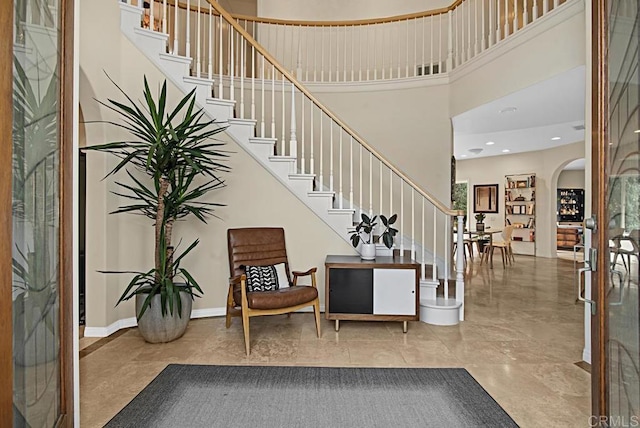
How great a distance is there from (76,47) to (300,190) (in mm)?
2672

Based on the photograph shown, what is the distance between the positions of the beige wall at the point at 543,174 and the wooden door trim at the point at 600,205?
8566mm

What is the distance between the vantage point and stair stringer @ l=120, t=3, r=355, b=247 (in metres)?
3.78

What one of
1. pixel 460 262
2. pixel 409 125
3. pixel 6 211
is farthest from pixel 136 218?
pixel 409 125

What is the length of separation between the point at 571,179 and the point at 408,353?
11351mm

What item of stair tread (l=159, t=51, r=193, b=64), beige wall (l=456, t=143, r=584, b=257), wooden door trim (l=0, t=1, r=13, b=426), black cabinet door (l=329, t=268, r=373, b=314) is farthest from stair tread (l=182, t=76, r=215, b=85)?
beige wall (l=456, t=143, r=584, b=257)

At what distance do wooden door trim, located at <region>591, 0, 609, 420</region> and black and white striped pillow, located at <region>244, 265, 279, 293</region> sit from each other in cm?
257

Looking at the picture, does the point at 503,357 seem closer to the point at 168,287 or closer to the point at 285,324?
the point at 285,324

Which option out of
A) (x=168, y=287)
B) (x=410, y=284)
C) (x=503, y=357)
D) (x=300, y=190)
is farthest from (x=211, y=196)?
(x=503, y=357)

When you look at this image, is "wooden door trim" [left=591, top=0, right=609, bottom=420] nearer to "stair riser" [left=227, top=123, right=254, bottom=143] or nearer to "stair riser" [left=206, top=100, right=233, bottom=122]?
"stair riser" [left=227, top=123, right=254, bottom=143]

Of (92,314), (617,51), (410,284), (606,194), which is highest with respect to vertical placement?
(617,51)

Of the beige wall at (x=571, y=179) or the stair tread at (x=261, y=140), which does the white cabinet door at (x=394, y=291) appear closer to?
the stair tread at (x=261, y=140)

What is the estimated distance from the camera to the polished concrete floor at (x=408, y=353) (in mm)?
2316

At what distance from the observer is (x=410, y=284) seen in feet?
11.5

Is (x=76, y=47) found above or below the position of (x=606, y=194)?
above
